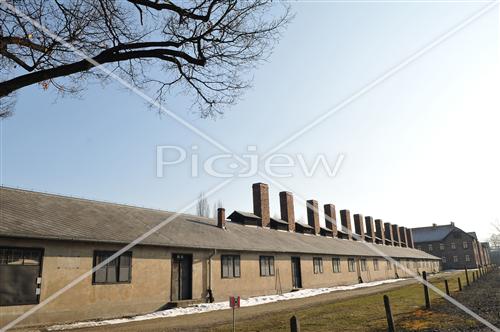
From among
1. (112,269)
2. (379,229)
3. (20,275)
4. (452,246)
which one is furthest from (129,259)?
(452,246)

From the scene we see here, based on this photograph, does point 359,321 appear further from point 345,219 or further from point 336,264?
point 345,219

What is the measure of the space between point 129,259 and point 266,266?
11002 millimetres

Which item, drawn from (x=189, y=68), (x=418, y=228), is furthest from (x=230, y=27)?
(x=418, y=228)

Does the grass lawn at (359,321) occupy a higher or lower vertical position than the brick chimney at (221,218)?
lower

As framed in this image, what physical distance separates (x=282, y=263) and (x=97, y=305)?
47.5 feet

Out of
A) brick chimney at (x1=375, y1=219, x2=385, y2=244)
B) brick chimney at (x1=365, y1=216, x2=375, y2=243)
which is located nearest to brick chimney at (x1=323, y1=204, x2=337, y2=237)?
brick chimney at (x1=365, y1=216, x2=375, y2=243)

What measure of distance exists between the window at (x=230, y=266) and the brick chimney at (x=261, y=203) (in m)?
11.1

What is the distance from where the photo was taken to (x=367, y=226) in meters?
59.0

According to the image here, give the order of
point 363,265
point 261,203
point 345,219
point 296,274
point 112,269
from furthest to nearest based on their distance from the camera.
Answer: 1. point 345,219
2. point 363,265
3. point 261,203
4. point 296,274
5. point 112,269

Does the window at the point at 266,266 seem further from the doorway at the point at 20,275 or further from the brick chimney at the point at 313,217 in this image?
the brick chimney at the point at 313,217

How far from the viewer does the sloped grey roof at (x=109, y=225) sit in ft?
48.9

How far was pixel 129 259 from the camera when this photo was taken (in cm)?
1719

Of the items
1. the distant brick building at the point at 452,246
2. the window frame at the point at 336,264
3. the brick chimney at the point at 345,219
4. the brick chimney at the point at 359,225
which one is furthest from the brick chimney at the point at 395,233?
the window frame at the point at 336,264

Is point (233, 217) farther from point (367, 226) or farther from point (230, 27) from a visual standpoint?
point (367, 226)
